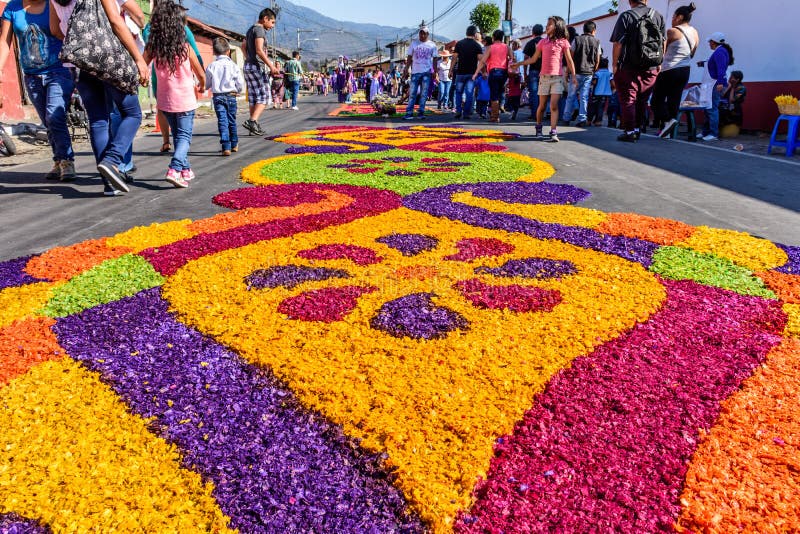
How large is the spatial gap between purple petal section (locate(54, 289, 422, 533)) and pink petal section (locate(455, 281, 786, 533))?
0.33 meters

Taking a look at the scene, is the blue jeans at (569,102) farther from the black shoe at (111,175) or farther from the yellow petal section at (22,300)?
the yellow petal section at (22,300)

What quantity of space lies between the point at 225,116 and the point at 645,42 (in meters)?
6.59

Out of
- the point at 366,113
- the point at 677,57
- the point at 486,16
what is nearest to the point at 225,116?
the point at 677,57

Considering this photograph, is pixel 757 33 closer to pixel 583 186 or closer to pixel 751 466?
pixel 583 186

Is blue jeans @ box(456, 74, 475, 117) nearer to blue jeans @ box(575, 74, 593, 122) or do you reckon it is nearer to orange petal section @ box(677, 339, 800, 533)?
blue jeans @ box(575, 74, 593, 122)

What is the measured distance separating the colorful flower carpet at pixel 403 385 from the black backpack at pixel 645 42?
226 inches

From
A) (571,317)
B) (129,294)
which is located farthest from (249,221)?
(571,317)

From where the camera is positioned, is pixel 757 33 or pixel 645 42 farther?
pixel 757 33

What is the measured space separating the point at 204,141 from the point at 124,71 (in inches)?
217

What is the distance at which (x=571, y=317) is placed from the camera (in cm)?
254

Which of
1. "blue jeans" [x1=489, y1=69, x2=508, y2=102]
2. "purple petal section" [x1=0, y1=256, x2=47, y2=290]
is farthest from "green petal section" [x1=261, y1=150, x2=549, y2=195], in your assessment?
"blue jeans" [x1=489, y1=69, x2=508, y2=102]

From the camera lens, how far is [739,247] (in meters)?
3.59

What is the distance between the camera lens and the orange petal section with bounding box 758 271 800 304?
2.79m

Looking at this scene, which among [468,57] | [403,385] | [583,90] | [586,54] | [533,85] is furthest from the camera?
[533,85]
